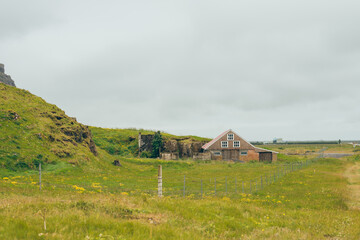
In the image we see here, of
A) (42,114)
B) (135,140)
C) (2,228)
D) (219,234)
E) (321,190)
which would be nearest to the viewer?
(2,228)

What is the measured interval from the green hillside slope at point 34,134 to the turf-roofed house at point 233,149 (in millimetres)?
35272

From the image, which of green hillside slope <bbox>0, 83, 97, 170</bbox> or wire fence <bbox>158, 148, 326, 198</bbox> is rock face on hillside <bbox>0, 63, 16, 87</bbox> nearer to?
green hillside slope <bbox>0, 83, 97, 170</bbox>

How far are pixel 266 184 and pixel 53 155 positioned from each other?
93.6ft

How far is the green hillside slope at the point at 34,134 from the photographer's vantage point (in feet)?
115

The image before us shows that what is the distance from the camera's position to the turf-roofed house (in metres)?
75.7

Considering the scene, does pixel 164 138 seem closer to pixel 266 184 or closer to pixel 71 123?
pixel 71 123

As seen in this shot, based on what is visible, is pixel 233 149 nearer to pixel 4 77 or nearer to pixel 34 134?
pixel 34 134

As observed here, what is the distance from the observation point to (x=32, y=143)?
38.8 m

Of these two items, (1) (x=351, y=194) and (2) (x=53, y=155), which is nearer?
(1) (x=351, y=194)

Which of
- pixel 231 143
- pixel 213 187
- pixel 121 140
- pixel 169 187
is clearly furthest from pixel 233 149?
pixel 169 187

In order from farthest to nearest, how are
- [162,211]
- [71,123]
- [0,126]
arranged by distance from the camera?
[71,123], [0,126], [162,211]

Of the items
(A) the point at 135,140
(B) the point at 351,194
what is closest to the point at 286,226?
(B) the point at 351,194

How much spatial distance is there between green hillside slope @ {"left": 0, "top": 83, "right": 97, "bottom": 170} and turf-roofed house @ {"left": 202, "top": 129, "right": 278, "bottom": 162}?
35.3 metres

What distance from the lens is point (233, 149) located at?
7644 centimetres
